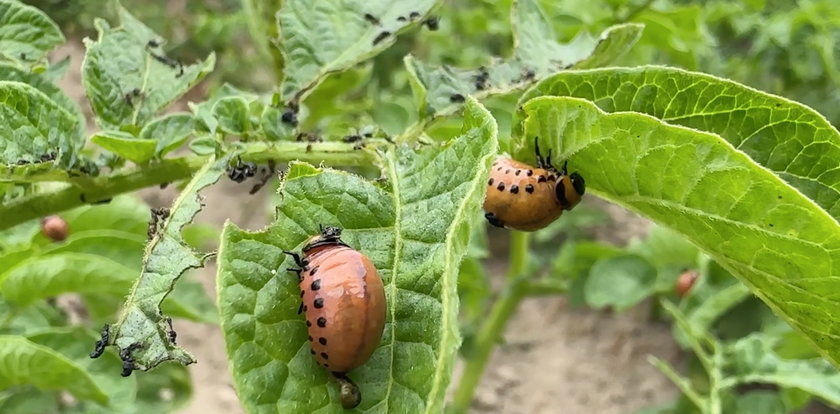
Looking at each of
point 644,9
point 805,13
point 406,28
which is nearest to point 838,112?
point 805,13

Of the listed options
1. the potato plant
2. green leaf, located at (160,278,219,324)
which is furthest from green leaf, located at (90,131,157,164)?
green leaf, located at (160,278,219,324)

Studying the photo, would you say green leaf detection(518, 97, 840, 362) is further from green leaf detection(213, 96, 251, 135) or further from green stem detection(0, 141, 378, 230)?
green leaf detection(213, 96, 251, 135)

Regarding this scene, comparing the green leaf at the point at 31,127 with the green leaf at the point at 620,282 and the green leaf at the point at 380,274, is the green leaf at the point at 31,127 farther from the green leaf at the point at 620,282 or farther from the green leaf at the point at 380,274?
the green leaf at the point at 620,282

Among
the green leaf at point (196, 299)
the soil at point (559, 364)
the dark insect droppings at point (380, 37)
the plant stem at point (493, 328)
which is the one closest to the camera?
the dark insect droppings at point (380, 37)

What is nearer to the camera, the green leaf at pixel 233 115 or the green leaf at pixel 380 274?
the green leaf at pixel 380 274

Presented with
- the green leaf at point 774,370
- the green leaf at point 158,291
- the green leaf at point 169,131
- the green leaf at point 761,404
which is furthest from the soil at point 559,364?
the green leaf at point 158,291

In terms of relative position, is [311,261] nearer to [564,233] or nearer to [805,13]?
[805,13]

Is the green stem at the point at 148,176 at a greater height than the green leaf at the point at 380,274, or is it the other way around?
the green leaf at the point at 380,274
